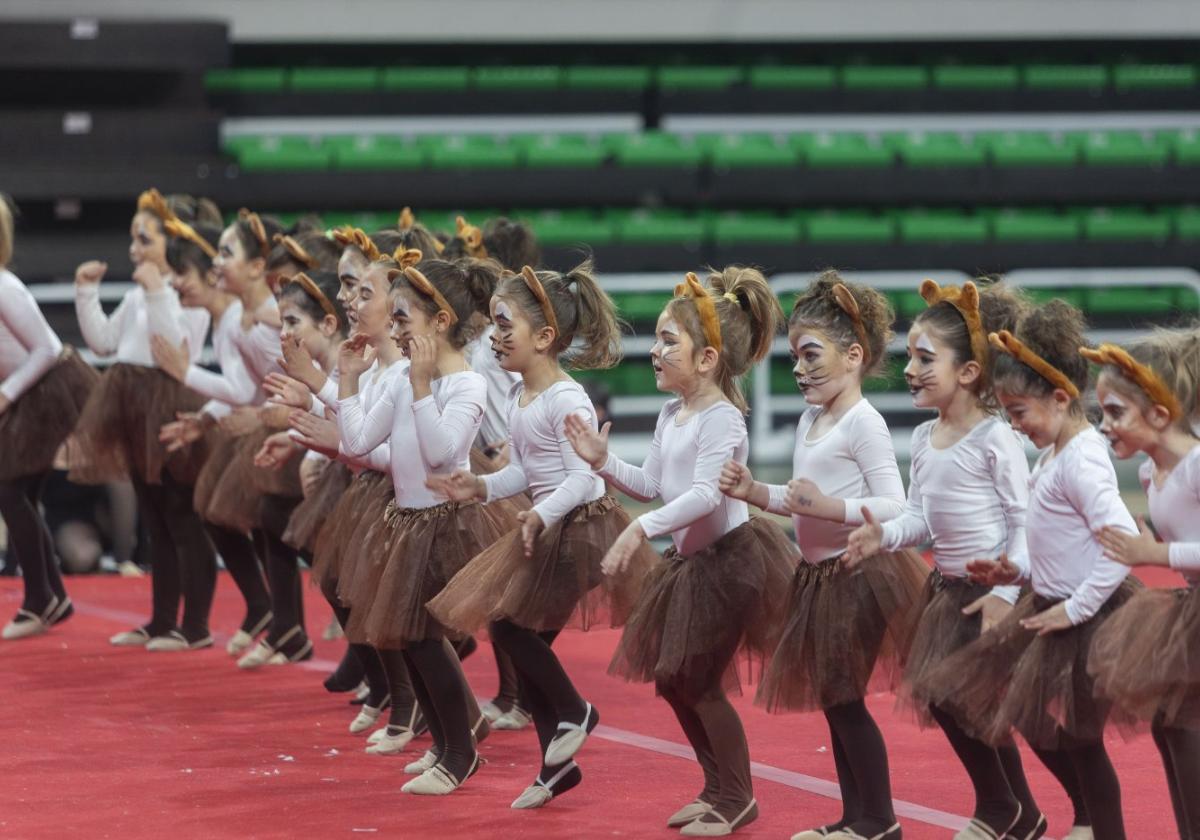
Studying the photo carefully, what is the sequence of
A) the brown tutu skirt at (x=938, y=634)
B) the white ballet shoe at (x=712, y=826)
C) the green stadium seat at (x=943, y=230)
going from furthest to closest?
the green stadium seat at (x=943, y=230), the white ballet shoe at (x=712, y=826), the brown tutu skirt at (x=938, y=634)

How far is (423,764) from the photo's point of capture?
4.26 metres

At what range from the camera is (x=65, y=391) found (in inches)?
248

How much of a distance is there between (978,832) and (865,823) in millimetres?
224

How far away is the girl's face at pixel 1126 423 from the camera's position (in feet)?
10.6

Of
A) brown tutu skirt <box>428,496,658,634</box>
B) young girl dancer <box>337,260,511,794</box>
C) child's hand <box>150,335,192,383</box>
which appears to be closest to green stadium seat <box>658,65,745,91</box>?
child's hand <box>150,335,192,383</box>

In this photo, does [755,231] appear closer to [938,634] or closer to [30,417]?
[30,417]

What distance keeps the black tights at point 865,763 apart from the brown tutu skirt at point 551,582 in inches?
25.6

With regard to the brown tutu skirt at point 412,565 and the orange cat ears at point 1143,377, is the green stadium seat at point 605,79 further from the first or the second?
the orange cat ears at point 1143,377

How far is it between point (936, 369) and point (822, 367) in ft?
0.83

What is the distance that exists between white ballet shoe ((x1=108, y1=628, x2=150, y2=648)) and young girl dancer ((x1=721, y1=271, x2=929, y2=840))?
326 cm

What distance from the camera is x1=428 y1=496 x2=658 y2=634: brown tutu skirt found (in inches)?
154

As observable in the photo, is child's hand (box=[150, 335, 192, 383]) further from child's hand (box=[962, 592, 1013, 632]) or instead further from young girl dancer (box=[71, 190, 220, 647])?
child's hand (box=[962, 592, 1013, 632])

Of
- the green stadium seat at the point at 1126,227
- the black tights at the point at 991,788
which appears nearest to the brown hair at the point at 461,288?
the black tights at the point at 991,788

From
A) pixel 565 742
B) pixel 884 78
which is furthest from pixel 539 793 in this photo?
pixel 884 78
